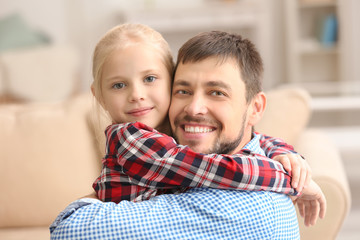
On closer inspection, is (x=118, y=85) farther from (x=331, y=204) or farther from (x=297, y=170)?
(x=331, y=204)

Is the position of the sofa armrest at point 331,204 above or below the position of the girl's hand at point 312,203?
below

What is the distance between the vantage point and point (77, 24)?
609 cm

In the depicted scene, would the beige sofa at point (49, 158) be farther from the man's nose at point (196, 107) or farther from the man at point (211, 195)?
the man's nose at point (196, 107)

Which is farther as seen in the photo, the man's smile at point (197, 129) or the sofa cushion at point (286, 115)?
the sofa cushion at point (286, 115)

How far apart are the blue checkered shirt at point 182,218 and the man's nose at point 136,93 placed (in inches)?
9.1

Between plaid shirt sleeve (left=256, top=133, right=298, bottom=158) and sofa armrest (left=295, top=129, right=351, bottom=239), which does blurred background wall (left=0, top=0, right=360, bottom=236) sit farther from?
plaid shirt sleeve (left=256, top=133, right=298, bottom=158)

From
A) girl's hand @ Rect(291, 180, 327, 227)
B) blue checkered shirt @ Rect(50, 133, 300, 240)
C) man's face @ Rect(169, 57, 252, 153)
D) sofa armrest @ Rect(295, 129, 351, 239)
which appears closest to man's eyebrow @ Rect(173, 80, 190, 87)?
man's face @ Rect(169, 57, 252, 153)

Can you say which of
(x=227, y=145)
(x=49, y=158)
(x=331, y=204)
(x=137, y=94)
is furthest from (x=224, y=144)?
(x=49, y=158)

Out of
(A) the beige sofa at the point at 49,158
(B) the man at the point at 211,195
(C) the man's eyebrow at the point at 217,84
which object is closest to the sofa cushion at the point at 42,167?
(A) the beige sofa at the point at 49,158

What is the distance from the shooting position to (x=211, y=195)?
1062 millimetres

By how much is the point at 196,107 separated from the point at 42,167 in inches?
33.7

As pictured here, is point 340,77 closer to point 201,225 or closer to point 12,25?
point 12,25

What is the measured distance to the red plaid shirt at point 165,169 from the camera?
41.3 inches

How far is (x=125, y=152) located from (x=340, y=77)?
15.6 feet
